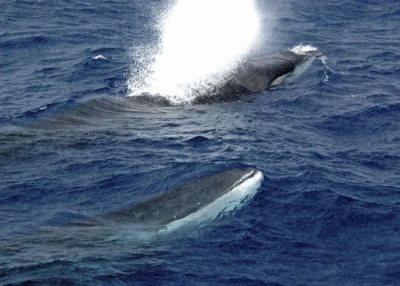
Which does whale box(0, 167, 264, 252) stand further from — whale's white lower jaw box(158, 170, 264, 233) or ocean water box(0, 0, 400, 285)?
ocean water box(0, 0, 400, 285)

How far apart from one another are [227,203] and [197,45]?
2325cm

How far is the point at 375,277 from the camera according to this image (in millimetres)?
24531

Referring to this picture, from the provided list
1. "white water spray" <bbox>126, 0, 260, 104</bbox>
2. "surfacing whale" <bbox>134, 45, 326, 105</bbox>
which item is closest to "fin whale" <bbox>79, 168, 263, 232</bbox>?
"surfacing whale" <bbox>134, 45, 326, 105</bbox>

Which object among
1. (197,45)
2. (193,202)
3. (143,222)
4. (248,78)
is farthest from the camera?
(197,45)

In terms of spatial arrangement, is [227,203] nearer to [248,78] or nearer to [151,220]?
[151,220]

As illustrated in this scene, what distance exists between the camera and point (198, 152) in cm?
3391

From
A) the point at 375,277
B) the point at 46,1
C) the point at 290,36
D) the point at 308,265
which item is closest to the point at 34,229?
the point at 308,265

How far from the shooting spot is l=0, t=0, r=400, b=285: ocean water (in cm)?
2475

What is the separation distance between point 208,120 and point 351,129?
6925 millimetres

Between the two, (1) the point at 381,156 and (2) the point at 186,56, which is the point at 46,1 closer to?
(2) the point at 186,56

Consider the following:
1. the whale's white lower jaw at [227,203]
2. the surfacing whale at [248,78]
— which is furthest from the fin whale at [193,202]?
the surfacing whale at [248,78]

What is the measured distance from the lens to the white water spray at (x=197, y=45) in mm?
42500

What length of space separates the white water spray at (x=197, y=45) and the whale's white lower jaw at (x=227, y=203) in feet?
38.0

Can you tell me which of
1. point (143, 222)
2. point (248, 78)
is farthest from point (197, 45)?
point (143, 222)
